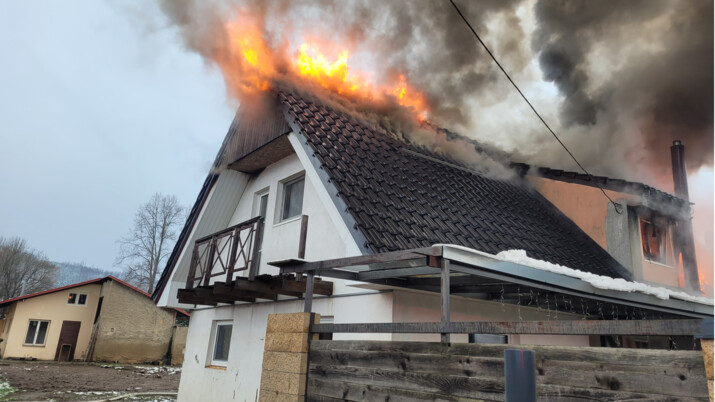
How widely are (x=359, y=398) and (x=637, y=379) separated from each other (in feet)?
7.26

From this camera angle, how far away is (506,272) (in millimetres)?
4652

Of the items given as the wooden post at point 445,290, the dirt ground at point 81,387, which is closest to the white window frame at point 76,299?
the dirt ground at point 81,387

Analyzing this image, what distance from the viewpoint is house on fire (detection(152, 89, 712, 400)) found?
5.89 meters

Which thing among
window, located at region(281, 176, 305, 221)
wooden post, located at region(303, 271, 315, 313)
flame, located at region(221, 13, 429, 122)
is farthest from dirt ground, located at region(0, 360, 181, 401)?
wooden post, located at region(303, 271, 315, 313)

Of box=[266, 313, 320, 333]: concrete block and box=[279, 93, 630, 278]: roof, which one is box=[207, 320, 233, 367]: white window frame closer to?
box=[279, 93, 630, 278]: roof

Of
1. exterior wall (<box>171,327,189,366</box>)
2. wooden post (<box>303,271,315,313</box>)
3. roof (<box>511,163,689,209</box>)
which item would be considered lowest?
exterior wall (<box>171,327,189,366</box>)

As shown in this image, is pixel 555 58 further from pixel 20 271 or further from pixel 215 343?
pixel 20 271

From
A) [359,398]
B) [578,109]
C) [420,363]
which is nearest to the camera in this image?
[420,363]

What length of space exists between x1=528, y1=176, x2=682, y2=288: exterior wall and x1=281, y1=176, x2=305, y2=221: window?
27.2 ft

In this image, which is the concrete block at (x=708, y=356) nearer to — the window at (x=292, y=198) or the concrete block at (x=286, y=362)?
the concrete block at (x=286, y=362)

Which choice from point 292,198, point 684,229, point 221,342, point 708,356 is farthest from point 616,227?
point 708,356

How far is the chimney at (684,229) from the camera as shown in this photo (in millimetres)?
11555

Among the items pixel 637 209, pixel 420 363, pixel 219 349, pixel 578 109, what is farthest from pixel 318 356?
pixel 637 209

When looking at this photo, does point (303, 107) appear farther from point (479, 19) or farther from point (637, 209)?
point (637, 209)
